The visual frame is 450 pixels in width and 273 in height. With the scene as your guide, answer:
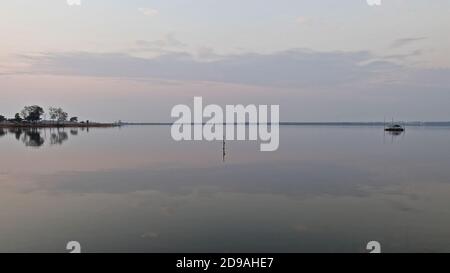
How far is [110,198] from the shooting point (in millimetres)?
24203

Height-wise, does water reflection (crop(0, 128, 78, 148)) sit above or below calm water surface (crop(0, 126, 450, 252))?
above

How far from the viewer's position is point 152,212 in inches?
812

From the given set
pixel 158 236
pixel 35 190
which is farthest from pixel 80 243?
pixel 35 190

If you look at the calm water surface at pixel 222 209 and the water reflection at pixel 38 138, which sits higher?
the water reflection at pixel 38 138

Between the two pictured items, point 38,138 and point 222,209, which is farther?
point 38,138

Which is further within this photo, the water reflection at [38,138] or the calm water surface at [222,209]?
the water reflection at [38,138]

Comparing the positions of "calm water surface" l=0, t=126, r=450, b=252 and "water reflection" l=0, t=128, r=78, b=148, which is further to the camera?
"water reflection" l=0, t=128, r=78, b=148

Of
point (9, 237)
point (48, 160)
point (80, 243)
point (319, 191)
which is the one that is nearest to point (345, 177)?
point (319, 191)

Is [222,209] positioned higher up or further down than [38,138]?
further down

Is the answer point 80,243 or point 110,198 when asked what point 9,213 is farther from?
point 80,243
